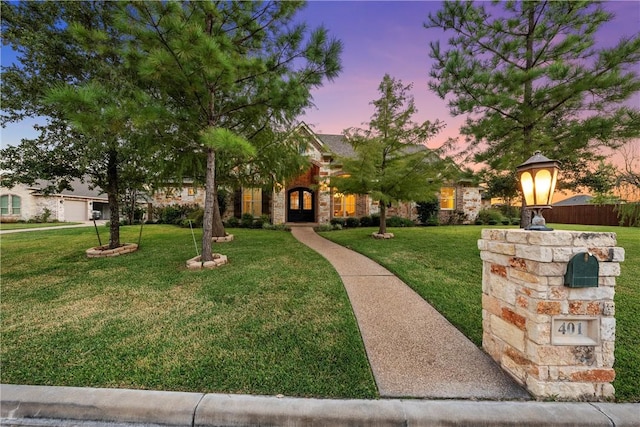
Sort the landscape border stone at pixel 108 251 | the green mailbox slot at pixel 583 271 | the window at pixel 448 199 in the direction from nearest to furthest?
1. the green mailbox slot at pixel 583 271
2. the landscape border stone at pixel 108 251
3. the window at pixel 448 199

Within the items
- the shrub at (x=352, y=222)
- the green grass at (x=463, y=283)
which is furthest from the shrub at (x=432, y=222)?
the green grass at (x=463, y=283)

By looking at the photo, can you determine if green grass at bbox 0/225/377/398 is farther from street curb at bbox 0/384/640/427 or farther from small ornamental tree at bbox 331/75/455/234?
small ornamental tree at bbox 331/75/455/234

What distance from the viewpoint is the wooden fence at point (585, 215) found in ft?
54.3

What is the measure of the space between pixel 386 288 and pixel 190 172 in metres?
7.24

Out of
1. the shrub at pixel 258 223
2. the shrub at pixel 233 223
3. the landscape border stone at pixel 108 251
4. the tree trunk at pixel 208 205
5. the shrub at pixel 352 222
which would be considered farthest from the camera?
the shrub at pixel 352 222

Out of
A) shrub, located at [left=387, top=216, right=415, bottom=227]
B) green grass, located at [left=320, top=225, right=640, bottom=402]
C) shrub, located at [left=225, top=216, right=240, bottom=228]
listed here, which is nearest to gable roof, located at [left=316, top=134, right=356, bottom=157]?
shrub, located at [left=387, top=216, right=415, bottom=227]

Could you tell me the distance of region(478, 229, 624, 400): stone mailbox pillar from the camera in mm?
2236

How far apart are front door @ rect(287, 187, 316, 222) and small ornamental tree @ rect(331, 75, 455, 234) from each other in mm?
7628

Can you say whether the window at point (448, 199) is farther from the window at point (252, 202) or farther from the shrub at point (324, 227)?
the window at point (252, 202)

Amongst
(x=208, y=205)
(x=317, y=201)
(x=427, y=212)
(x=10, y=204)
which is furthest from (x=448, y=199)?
(x=10, y=204)

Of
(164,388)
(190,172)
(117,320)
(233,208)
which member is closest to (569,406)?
(164,388)

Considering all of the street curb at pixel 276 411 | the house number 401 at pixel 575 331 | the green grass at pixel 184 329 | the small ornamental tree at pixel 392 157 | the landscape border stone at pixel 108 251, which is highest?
the small ornamental tree at pixel 392 157

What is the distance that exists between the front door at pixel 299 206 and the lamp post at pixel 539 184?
1479 cm

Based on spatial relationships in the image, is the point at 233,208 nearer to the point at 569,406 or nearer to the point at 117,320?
the point at 117,320
